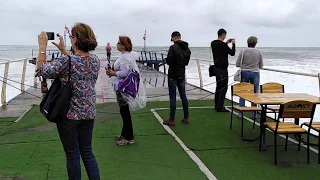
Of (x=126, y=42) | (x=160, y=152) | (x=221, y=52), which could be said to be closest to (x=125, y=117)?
(x=160, y=152)

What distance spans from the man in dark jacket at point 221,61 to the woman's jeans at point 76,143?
475cm

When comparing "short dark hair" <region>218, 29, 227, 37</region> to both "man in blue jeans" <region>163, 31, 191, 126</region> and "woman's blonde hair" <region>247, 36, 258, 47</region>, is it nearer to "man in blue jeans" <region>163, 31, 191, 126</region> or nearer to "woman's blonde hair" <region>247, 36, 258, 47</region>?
"woman's blonde hair" <region>247, 36, 258, 47</region>

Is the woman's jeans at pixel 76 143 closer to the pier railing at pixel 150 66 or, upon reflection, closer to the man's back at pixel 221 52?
the pier railing at pixel 150 66

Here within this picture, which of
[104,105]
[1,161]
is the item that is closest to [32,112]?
[104,105]

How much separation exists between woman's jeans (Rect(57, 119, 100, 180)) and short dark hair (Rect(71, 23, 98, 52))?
24.5 inches

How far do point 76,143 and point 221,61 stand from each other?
4958mm

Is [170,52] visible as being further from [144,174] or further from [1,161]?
[1,161]

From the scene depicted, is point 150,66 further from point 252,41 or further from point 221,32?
point 252,41

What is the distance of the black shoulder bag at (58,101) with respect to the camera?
2.93 m

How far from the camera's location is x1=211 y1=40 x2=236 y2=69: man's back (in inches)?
291

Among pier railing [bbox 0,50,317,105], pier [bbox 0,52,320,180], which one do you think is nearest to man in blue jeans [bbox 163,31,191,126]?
pier [bbox 0,52,320,180]

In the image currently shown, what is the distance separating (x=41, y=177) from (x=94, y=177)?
1064mm

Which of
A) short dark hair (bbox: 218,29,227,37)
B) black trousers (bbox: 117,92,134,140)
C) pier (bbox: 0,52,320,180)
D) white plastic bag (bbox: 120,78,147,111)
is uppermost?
short dark hair (bbox: 218,29,227,37)

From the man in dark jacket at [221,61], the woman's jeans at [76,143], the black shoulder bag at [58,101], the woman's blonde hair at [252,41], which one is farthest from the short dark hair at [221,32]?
the black shoulder bag at [58,101]
